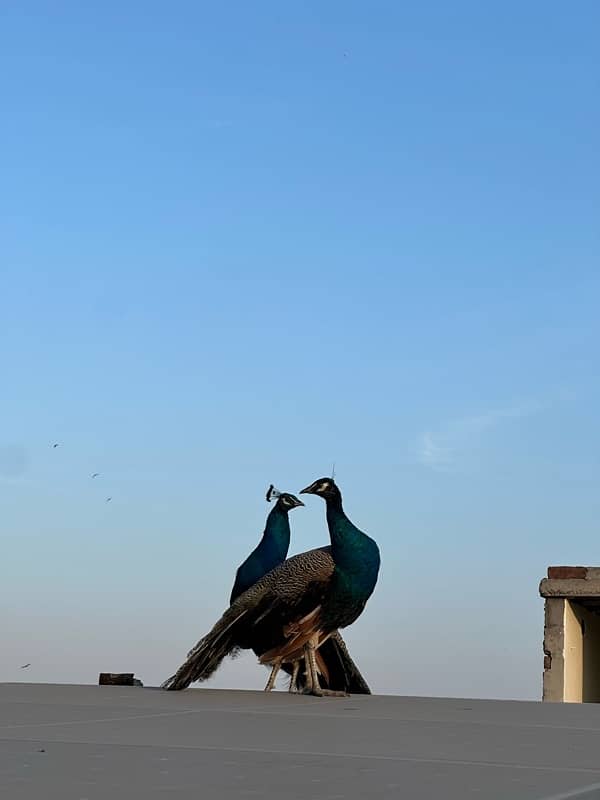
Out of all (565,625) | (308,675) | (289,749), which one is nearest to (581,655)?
(565,625)

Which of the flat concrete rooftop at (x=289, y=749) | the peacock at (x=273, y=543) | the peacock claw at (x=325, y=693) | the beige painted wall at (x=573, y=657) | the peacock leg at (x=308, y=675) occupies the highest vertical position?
the beige painted wall at (x=573, y=657)

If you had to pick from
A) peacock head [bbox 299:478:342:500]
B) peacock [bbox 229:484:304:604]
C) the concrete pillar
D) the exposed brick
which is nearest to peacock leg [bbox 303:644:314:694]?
peacock head [bbox 299:478:342:500]

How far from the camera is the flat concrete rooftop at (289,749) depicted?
396 cm

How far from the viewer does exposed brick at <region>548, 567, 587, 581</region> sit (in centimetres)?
1708

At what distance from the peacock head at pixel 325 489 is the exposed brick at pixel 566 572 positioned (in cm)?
909

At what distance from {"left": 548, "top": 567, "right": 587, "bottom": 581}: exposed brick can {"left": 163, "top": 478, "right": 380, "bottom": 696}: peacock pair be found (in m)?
8.56

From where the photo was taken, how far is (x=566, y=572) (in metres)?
17.2

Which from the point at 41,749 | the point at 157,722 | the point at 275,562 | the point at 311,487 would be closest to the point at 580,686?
the point at 275,562

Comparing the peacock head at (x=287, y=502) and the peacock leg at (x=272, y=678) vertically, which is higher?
the peacock head at (x=287, y=502)

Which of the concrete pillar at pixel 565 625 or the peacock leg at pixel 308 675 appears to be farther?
the concrete pillar at pixel 565 625

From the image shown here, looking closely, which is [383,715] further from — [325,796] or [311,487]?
[325,796]

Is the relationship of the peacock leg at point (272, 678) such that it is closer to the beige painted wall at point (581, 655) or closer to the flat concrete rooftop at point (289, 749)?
the flat concrete rooftop at point (289, 749)

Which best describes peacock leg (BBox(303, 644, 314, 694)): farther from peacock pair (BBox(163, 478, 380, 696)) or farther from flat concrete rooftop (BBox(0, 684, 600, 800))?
flat concrete rooftop (BBox(0, 684, 600, 800))

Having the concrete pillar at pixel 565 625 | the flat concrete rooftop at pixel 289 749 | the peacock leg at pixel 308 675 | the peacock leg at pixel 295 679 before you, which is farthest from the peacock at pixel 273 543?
the concrete pillar at pixel 565 625
